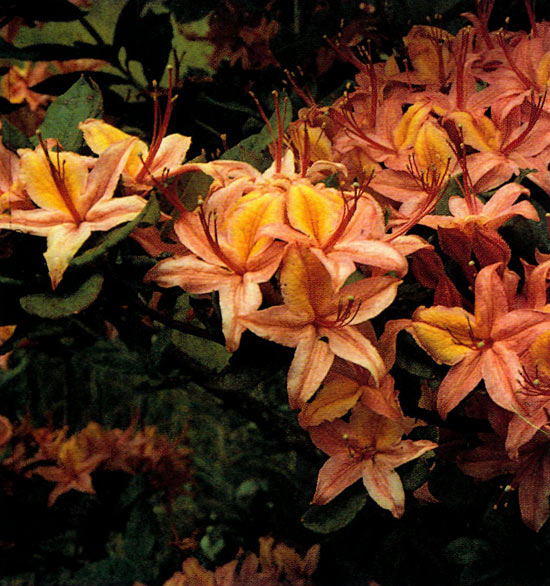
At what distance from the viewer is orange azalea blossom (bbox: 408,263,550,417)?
1.90ft

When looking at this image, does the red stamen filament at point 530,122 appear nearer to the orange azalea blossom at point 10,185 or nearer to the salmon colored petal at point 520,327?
the salmon colored petal at point 520,327

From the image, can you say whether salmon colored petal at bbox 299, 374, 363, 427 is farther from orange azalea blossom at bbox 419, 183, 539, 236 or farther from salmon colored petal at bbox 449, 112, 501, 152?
salmon colored petal at bbox 449, 112, 501, 152

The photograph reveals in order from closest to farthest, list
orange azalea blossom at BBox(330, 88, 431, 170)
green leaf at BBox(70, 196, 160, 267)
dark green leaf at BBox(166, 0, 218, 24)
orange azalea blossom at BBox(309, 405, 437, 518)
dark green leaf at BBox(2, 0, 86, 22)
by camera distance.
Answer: green leaf at BBox(70, 196, 160, 267), orange azalea blossom at BBox(309, 405, 437, 518), orange azalea blossom at BBox(330, 88, 431, 170), dark green leaf at BBox(2, 0, 86, 22), dark green leaf at BBox(166, 0, 218, 24)

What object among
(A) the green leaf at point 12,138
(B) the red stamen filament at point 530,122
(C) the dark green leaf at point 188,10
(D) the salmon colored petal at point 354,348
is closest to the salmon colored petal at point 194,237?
(D) the salmon colored petal at point 354,348

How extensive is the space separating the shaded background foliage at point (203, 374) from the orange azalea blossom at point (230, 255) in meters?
0.03

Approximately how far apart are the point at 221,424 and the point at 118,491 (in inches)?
22.7

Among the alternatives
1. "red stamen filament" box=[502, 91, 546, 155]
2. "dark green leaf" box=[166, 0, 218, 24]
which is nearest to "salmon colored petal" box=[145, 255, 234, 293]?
"red stamen filament" box=[502, 91, 546, 155]

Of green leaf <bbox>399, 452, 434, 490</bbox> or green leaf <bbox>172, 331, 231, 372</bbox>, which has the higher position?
green leaf <bbox>172, 331, 231, 372</bbox>

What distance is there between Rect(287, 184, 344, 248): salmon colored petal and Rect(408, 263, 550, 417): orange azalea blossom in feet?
0.35

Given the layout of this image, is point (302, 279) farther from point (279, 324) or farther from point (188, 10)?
point (188, 10)

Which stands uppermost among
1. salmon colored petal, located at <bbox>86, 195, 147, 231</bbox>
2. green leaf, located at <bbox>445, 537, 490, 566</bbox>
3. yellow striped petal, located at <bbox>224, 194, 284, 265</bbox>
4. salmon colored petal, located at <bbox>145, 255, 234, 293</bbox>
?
salmon colored petal, located at <bbox>86, 195, 147, 231</bbox>

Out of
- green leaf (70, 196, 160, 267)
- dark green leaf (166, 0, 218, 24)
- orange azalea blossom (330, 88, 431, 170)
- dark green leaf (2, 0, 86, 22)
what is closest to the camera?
green leaf (70, 196, 160, 267)

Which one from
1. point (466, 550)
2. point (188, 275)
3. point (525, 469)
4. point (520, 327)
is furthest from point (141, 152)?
point (466, 550)

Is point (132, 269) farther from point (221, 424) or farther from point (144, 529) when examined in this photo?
point (221, 424)
